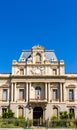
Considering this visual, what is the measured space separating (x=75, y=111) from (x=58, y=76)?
23.7 ft

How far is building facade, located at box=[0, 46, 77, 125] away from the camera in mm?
57125

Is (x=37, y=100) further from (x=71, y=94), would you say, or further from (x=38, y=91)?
(x=71, y=94)

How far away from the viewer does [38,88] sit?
5844cm

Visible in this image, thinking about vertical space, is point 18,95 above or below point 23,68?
below

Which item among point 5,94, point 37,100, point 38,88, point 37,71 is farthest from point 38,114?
point 37,71

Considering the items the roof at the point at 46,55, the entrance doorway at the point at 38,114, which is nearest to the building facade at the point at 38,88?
the entrance doorway at the point at 38,114

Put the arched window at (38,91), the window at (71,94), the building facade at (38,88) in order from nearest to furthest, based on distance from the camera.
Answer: the building facade at (38,88) → the arched window at (38,91) → the window at (71,94)

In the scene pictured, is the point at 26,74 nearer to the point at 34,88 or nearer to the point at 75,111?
the point at 34,88

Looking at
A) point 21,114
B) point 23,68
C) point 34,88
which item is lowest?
point 21,114

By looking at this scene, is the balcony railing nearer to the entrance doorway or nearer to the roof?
the entrance doorway

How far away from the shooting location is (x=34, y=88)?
5828cm

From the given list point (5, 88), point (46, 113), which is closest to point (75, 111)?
point (46, 113)

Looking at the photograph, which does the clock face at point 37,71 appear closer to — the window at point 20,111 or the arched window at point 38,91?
the arched window at point 38,91

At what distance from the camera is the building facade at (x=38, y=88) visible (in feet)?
187
